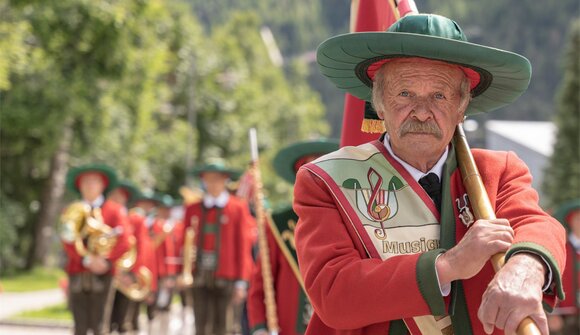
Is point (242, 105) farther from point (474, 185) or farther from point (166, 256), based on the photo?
point (474, 185)

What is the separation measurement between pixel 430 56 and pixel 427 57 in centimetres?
2

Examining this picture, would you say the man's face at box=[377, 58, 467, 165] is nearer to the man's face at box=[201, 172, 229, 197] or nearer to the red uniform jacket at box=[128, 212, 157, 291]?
the man's face at box=[201, 172, 229, 197]

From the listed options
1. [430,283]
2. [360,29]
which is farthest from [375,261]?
[360,29]

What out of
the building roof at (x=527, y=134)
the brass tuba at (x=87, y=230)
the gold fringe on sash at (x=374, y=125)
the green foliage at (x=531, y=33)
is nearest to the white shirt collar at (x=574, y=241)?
the brass tuba at (x=87, y=230)

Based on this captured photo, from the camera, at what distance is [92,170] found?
1144cm

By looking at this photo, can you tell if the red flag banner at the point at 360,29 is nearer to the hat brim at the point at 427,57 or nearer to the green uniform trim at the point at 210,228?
the hat brim at the point at 427,57

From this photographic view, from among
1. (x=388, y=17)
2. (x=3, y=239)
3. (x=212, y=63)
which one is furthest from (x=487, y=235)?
(x=212, y=63)

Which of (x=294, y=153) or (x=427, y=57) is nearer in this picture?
(x=427, y=57)

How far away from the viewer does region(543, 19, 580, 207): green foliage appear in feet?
154

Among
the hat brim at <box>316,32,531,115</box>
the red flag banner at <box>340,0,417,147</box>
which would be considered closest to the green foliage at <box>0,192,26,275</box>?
the red flag banner at <box>340,0,417,147</box>

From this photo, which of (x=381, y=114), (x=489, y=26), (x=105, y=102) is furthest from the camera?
(x=489, y=26)

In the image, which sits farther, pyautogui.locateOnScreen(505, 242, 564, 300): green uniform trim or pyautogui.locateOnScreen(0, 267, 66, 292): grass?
pyautogui.locateOnScreen(0, 267, 66, 292): grass

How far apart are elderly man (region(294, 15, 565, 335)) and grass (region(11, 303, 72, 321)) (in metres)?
16.9

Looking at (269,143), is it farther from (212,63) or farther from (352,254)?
(352,254)
